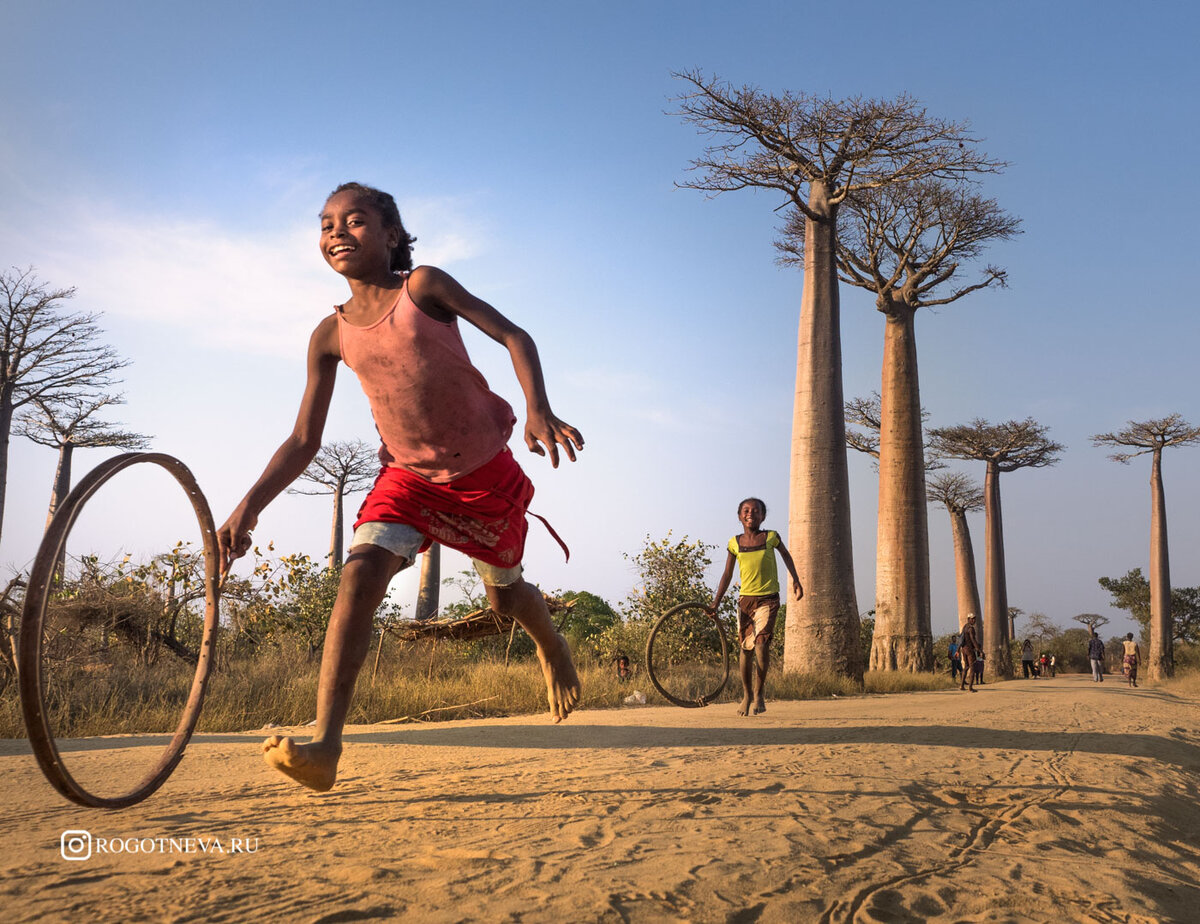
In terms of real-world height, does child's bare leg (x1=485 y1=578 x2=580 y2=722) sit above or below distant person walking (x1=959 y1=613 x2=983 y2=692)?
above

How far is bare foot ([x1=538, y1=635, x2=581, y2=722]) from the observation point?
3582mm

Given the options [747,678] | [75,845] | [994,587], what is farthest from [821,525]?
[994,587]

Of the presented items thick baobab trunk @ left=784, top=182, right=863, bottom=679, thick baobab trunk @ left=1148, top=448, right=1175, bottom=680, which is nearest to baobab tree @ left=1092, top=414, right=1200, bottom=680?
thick baobab trunk @ left=1148, top=448, right=1175, bottom=680

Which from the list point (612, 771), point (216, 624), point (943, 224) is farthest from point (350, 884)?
point (943, 224)

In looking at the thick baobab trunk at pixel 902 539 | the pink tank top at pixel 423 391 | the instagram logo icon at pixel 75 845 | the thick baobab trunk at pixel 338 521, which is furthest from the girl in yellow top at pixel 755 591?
the thick baobab trunk at pixel 338 521

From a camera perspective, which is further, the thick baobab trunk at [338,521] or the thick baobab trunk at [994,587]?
the thick baobab trunk at [338,521]

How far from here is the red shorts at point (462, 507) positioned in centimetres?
290

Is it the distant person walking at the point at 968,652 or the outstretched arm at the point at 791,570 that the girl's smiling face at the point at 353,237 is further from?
the distant person walking at the point at 968,652

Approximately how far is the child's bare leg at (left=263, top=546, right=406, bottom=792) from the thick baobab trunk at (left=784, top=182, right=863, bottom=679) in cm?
1143

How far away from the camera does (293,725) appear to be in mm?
7199

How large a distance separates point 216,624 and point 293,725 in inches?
181

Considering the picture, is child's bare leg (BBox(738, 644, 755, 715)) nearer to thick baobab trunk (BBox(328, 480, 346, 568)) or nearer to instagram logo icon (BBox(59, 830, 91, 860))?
instagram logo icon (BBox(59, 830, 91, 860))

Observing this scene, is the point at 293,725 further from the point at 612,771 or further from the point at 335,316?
the point at 335,316

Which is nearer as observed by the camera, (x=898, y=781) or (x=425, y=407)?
(x=425, y=407)
